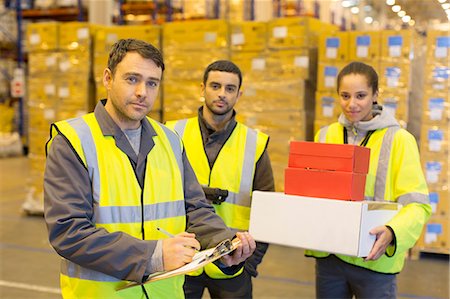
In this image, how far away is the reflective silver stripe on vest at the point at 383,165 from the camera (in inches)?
108

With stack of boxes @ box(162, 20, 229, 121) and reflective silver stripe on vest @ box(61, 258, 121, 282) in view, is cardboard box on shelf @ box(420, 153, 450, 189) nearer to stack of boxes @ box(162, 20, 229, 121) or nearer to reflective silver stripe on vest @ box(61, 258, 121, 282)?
stack of boxes @ box(162, 20, 229, 121)

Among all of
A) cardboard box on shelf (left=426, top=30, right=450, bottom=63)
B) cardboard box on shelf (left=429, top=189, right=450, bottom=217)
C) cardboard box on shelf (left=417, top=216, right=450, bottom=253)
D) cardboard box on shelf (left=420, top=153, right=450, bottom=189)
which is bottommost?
cardboard box on shelf (left=417, top=216, right=450, bottom=253)

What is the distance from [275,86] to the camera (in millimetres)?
6582

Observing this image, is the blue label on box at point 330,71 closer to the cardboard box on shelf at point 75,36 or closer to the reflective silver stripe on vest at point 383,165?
the cardboard box on shelf at point 75,36

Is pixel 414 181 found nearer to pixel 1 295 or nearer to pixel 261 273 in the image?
pixel 261 273

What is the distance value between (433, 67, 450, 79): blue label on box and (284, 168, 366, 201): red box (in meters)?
3.84

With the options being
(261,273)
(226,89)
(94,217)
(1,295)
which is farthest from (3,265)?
(94,217)

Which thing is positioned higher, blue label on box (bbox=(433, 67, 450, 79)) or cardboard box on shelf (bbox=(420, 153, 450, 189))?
blue label on box (bbox=(433, 67, 450, 79))

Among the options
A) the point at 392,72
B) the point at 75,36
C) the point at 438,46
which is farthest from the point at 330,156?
the point at 75,36

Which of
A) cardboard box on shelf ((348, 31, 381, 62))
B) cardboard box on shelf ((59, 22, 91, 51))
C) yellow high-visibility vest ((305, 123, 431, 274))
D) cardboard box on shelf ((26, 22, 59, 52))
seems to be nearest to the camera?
yellow high-visibility vest ((305, 123, 431, 274))

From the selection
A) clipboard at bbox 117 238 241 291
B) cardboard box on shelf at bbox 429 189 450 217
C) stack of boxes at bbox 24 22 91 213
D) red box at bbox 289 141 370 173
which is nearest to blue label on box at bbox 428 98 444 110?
cardboard box on shelf at bbox 429 189 450 217

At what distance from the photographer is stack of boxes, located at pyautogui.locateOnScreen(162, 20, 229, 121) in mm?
6918

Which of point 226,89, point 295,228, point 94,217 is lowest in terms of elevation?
point 295,228

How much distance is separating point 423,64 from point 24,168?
32.4ft
